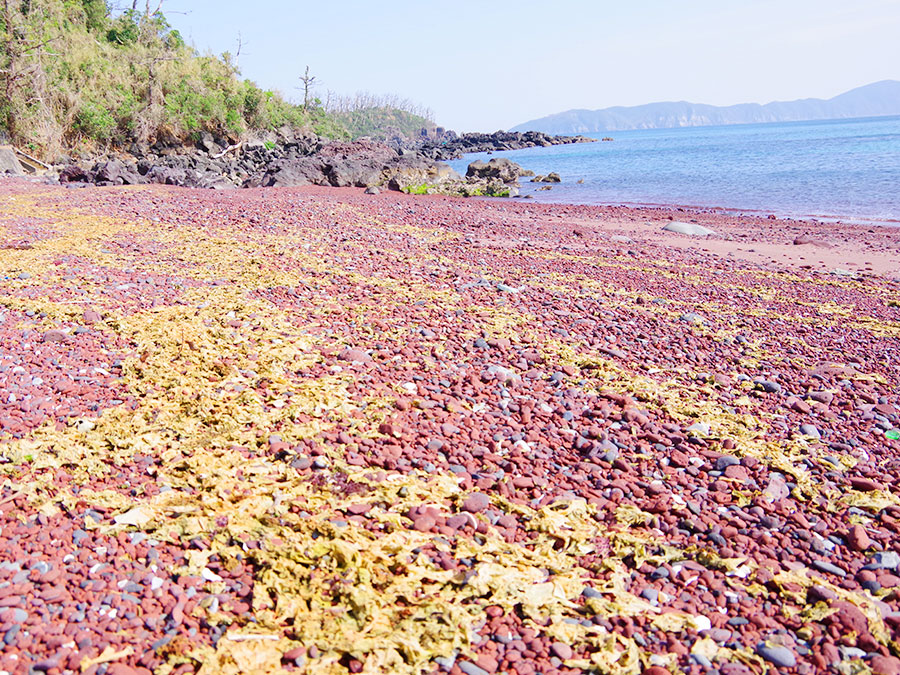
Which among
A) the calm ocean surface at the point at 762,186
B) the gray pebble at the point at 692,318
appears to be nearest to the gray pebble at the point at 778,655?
the gray pebble at the point at 692,318

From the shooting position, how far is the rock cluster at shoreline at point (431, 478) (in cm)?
208

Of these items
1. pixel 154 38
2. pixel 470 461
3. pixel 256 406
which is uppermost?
pixel 154 38

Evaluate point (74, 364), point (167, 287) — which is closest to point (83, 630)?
point (74, 364)

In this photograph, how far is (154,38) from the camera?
35.6m

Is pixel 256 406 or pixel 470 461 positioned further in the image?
pixel 256 406

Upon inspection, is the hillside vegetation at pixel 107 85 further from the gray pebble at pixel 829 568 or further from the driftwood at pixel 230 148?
the gray pebble at pixel 829 568

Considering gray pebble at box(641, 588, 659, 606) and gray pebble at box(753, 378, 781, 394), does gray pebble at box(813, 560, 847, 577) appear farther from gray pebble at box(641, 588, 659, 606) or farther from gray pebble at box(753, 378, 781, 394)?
gray pebble at box(753, 378, 781, 394)

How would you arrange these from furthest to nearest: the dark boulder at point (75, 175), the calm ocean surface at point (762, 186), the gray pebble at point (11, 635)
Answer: the calm ocean surface at point (762, 186), the dark boulder at point (75, 175), the gray pebble at point (11, 635)

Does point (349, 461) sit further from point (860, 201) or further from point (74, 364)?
point (860, 201)

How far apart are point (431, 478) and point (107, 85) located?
103 ft

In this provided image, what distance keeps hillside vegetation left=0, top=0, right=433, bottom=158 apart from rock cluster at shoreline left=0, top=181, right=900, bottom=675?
2053 cm

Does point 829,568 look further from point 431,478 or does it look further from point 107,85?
point 107,85

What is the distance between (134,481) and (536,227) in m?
9.65

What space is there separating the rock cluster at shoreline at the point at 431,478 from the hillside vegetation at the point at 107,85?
20.5 metres
